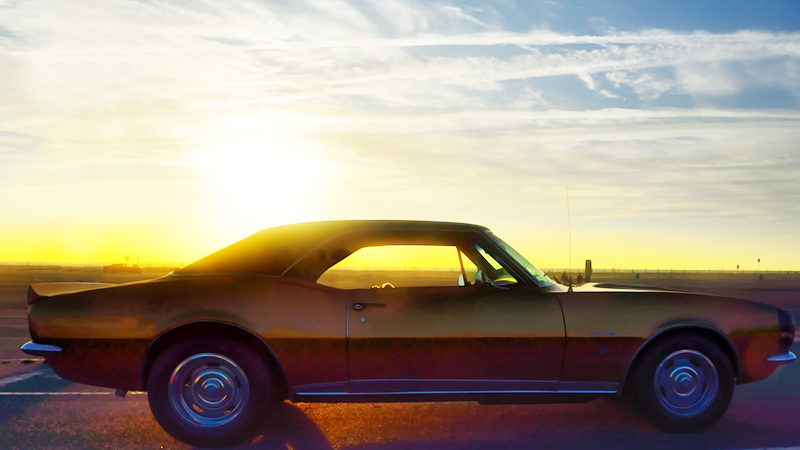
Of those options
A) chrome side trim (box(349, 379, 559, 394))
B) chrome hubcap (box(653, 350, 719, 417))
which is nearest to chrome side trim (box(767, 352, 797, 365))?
chrome hubcap (box(653, 350, 719, 417))

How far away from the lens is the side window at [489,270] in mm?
4648

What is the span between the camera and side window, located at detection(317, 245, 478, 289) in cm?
446

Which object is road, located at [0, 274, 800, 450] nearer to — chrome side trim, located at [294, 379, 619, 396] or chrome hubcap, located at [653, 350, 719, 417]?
chrome hubcap, located at [653, 350, 719, 417]

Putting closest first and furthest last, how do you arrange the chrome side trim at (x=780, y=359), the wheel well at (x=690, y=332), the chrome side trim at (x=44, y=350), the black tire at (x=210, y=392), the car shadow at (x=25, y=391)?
the black tire at (x=210, y=392)
the chrome side trim at (x=44, y=350)
the wheel well at (x=690, y=332)
the chrome side trim at (x=780, y=359)
the car shadow at (x=25, y=391)

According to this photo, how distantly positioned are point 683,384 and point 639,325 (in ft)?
1.79

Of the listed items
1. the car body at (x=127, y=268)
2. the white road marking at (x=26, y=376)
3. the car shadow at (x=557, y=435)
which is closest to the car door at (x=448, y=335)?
the car shadow at (x=557, y=435)

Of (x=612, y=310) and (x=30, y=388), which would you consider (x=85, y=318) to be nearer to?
(x=30, y=388)

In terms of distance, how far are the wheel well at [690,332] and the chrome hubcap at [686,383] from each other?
141mm

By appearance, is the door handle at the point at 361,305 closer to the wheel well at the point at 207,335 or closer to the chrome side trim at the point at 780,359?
the wheel well at the point at 207,335

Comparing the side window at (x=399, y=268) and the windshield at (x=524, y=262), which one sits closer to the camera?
the side window at (x=399, y=268)

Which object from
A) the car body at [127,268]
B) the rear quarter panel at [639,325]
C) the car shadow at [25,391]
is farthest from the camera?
the car body at [127,268]

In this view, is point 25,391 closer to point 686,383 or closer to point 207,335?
point 207,335

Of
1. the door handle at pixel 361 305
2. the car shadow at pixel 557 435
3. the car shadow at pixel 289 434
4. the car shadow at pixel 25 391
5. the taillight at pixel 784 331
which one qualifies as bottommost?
the car shadow at pixel 557 435

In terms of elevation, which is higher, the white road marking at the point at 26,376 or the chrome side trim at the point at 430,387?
the chrome side trim at the point at 430,387
